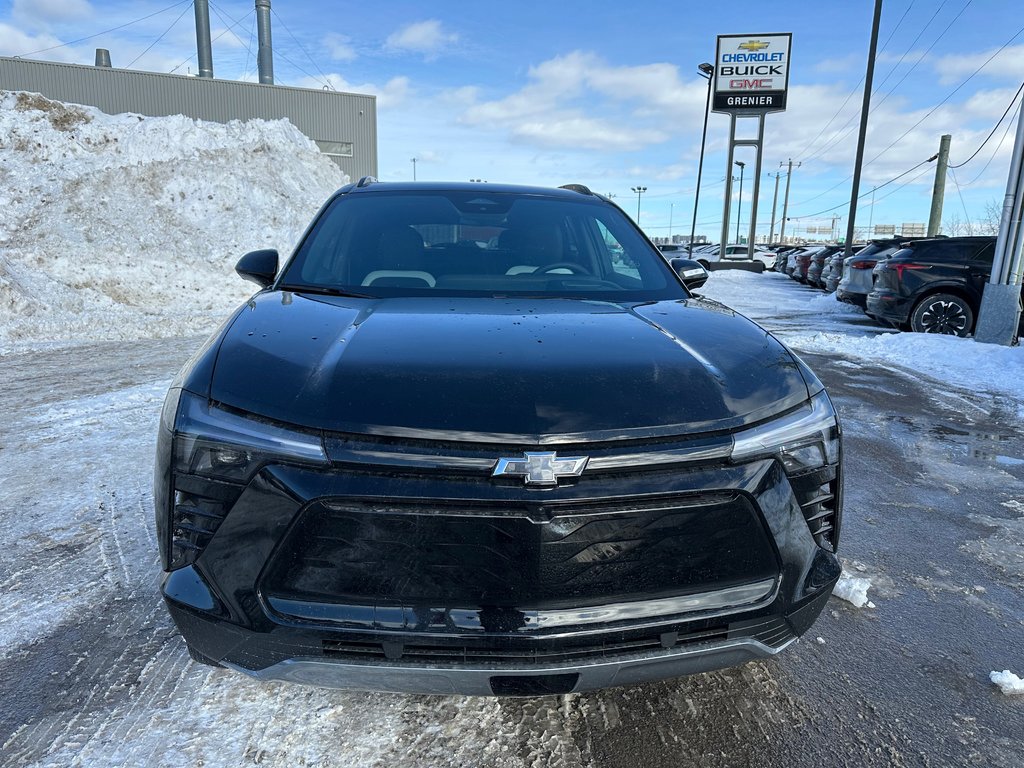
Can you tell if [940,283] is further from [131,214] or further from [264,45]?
[264,45]

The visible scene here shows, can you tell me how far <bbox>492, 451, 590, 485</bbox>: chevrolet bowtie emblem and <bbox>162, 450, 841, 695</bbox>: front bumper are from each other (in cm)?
3

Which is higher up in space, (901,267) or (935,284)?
(901,267)

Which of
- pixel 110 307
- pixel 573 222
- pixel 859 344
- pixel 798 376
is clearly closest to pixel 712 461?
pixel 798 376

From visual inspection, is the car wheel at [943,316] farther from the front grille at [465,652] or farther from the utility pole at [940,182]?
the utility pole at [940,182]

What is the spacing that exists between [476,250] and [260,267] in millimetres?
1032

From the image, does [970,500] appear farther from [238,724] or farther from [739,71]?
[739,71]

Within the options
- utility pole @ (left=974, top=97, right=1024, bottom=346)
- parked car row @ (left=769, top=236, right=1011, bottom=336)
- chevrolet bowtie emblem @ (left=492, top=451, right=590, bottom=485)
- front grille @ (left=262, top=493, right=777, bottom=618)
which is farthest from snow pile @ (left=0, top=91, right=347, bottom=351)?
utility pole @ (left=974, top=97, right=1024, bottom=346)

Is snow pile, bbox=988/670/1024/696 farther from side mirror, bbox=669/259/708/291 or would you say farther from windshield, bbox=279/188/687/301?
side mirror, bbox=669/259/708/291

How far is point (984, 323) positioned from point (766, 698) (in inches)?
378

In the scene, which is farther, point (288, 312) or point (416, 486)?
point (288, 312)

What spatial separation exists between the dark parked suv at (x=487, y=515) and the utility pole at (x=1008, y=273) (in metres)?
9.53

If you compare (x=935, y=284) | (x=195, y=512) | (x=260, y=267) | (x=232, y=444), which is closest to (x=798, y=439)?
(x=232, y=444)

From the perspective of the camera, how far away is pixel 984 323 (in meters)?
9.45

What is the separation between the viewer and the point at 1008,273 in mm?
9430
